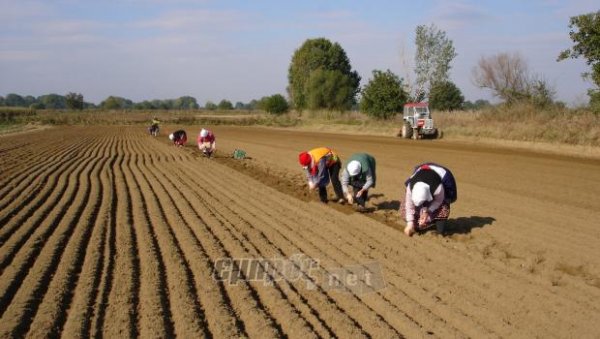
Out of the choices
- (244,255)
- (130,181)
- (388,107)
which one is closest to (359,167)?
(244,255)

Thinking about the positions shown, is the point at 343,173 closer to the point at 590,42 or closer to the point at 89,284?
the point at 89,284

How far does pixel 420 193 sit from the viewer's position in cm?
659

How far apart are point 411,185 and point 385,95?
30560mm

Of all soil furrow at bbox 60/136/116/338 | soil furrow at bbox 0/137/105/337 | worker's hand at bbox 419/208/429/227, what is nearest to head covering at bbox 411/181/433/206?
worker's hand at bbox 419/208/429/227

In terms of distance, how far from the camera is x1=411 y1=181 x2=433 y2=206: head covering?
21.7 feet

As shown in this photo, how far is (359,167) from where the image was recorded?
27.3 ft

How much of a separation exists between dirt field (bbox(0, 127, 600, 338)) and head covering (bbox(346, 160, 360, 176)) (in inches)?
29.0

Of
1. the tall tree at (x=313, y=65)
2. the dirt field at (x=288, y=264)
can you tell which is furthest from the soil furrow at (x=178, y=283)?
the tall tree at (x=313, y=65)

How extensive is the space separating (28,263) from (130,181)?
7.11 m

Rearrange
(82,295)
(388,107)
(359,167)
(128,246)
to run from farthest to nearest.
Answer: (388,107)
(359,167)
(128,246)
(82,295)

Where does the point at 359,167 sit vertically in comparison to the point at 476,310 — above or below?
above

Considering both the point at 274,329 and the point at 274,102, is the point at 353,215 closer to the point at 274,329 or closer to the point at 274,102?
the point at 274,329

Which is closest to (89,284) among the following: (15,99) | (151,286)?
(151,286)

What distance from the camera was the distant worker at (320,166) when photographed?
8809mm
